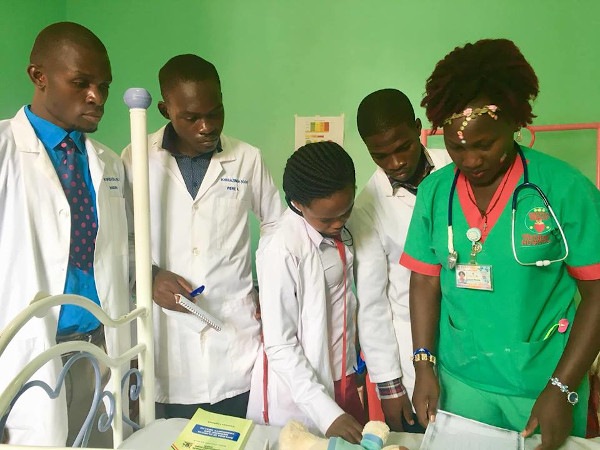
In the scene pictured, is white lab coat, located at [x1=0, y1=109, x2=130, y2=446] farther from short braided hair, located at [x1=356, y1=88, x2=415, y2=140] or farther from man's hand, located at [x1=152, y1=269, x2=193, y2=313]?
short braided hair, located at [x1=356, y1=88, x2=415, y2=140]

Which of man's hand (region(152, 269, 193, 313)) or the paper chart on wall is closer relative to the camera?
man's hand (region(152, 269, 193, 313))

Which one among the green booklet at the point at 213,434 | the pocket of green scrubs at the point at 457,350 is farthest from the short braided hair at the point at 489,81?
the green booklet at the point at 213,434

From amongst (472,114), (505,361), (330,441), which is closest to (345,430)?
(330,441)

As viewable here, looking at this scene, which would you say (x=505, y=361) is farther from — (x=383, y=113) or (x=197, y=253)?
(x=197, y=253)

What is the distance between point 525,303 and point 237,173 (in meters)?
0.87

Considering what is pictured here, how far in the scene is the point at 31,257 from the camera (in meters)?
1.12

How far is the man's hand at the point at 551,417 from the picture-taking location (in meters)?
0.93

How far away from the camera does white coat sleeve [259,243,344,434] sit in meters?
1.12

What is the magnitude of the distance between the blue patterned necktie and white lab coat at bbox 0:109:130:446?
29mm

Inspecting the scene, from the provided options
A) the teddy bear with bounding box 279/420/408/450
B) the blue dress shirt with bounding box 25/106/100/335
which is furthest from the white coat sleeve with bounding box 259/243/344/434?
the blue dress shirt with bounding box 25/106/100/335

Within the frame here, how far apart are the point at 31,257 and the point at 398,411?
0.98 metres

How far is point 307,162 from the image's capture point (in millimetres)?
1126

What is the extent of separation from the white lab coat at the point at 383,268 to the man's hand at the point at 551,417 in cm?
38

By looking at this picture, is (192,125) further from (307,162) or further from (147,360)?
(147,360)
